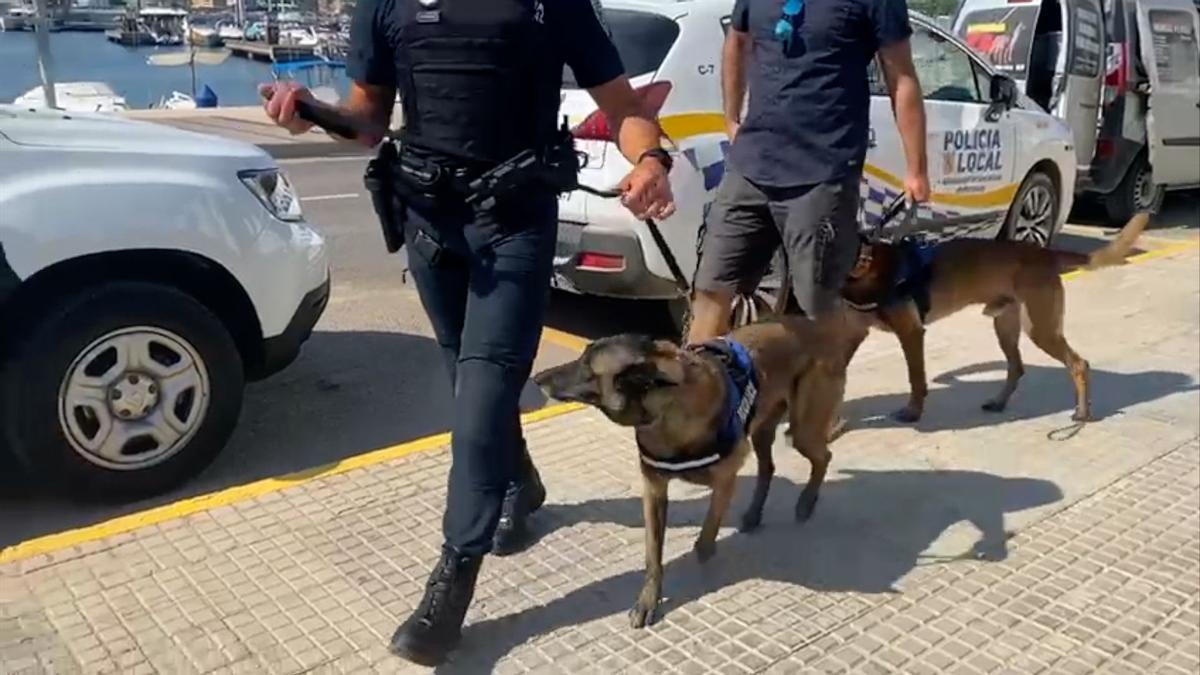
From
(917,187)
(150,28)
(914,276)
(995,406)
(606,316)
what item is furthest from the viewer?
(150,28)

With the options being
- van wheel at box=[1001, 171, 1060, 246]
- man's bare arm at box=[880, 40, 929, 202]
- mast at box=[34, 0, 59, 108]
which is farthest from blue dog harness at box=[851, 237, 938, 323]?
mast at box=[34, 0, 59, 108]

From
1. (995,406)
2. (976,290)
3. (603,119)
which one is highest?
(603,119)

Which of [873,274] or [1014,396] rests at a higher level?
[873,274]

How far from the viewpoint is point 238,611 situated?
3154 mm

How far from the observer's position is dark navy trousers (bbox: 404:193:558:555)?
→ 2922mm

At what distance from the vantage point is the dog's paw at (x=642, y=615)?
10.4 feet

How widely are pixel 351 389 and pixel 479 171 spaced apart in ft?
8.24

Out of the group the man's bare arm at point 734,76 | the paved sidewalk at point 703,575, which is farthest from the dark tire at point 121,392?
the man's bare arm at point 734,76

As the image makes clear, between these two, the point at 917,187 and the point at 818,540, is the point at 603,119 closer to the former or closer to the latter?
the point at 917,187

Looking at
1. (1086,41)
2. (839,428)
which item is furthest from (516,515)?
(1086,41)

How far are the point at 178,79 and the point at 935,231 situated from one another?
28.3 meters

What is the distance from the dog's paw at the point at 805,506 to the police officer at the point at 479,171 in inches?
50.6

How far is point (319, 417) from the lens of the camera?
4.81 m

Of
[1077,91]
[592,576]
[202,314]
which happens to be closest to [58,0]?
[1077,91]
